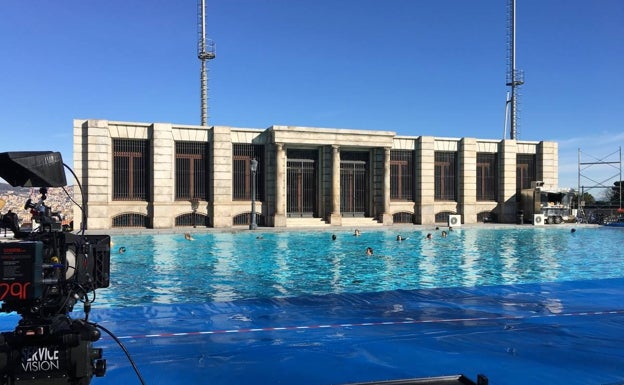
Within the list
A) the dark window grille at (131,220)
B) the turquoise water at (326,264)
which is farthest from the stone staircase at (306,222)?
the dark window grille at (131,220)

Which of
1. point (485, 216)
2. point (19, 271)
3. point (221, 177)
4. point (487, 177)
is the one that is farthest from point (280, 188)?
point (19, 271)

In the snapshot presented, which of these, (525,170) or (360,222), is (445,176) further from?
(360,222)

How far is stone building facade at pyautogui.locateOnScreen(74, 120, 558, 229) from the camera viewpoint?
99.1 ft

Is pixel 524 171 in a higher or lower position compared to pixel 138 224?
higher

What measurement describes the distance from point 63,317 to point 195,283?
27.5ft

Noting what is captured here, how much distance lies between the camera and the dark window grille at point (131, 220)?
3020 centimetres

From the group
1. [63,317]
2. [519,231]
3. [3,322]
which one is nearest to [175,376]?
[63,317]

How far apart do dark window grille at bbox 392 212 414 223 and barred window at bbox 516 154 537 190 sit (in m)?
10.4

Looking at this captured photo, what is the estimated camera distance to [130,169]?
100 feet

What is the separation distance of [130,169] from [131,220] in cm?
334

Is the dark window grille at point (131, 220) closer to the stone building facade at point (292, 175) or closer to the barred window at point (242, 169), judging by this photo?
the stone building facade at point (292, 175)

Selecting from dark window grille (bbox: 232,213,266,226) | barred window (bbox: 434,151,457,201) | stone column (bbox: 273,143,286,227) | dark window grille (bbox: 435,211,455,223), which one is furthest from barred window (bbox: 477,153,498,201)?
dark window grille (bbox: 232,213,266,226)

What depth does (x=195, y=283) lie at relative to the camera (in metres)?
11.9

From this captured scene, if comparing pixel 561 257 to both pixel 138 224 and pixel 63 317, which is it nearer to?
pixel 63 317
